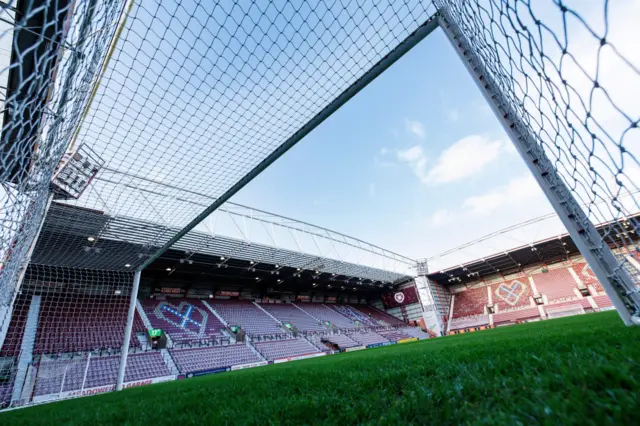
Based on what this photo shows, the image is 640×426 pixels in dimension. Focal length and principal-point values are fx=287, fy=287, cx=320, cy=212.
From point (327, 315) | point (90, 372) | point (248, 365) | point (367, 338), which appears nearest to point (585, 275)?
point (367, 338)

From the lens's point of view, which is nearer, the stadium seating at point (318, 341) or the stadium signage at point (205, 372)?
the stadium signage at point (205, 372)

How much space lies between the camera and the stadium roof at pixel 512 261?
23.5 metres

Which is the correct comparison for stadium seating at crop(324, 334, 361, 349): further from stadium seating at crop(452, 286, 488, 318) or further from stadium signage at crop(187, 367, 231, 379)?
stadium seating at crop(452, 286, 488, 318)

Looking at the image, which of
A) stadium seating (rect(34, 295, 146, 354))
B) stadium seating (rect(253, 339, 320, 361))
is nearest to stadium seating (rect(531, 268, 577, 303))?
stadium seating (rect(253, 339, 320, 361))

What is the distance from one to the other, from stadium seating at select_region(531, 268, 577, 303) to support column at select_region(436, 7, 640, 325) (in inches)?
1136

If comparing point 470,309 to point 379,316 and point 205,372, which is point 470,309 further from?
point 205,372

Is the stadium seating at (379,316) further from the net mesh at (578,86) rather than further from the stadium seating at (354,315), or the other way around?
the net mesh at (578,86)

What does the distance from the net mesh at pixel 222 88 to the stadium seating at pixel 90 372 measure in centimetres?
591

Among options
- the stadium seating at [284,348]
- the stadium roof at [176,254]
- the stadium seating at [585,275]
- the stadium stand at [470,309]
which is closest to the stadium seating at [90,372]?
the stadium roof at [176,254]

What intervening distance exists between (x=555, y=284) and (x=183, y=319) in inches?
1176

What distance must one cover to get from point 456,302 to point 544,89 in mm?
32562

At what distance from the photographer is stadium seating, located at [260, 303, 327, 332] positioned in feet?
72.2

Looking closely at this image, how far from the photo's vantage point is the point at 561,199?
2.29m

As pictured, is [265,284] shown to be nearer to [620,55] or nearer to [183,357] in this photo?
[183,357]
